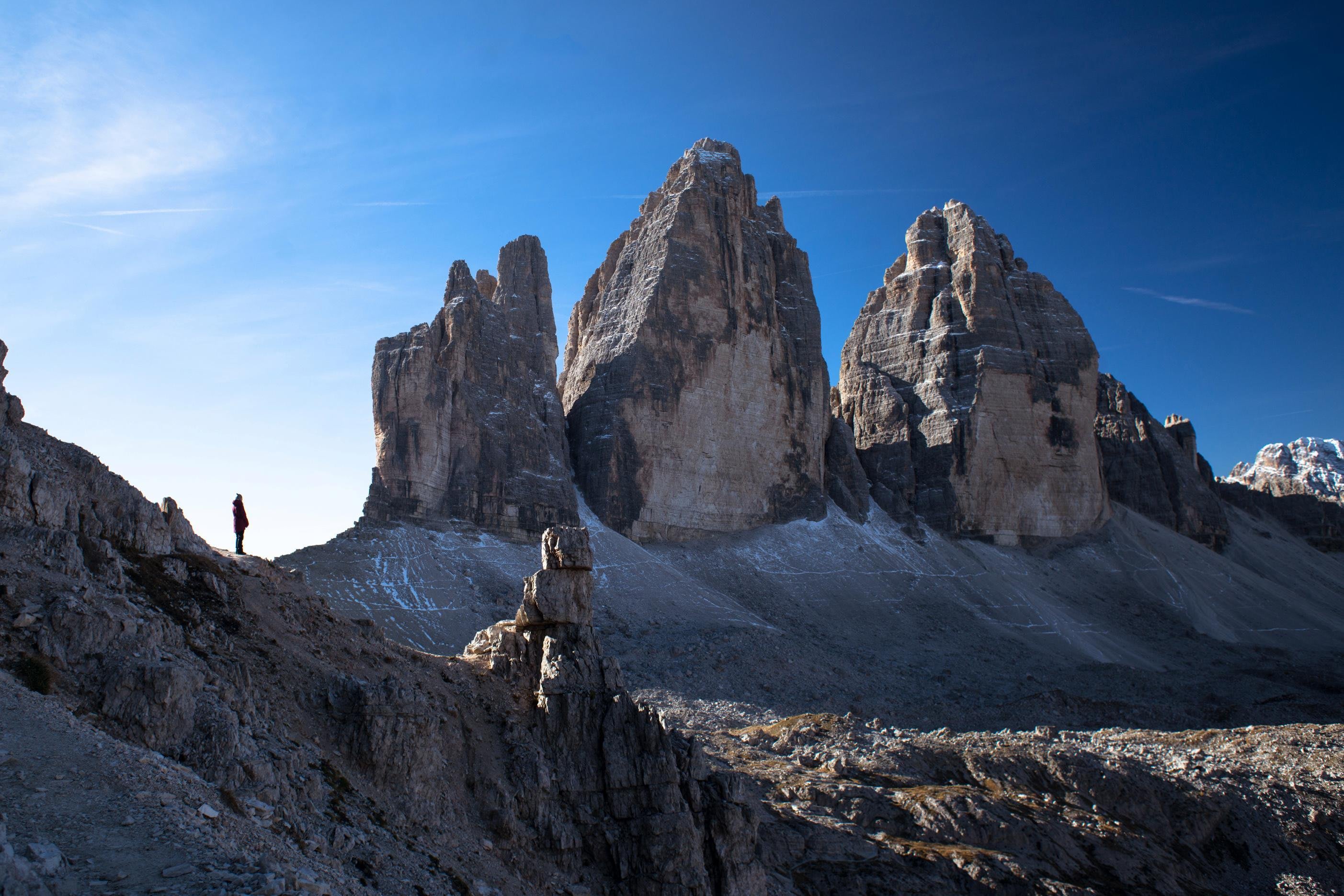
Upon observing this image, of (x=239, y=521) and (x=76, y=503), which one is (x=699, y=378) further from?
(x=76, y=503)

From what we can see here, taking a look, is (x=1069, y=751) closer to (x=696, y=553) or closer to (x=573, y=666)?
(x=573, y=666)

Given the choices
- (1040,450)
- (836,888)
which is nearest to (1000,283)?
(1040,450)

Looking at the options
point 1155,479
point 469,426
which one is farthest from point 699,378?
point 1155,479

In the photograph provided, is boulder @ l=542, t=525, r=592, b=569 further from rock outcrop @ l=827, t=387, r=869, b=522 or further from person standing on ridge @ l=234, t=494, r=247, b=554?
rock outcrop @ l=827, t=387, r=869, b=522

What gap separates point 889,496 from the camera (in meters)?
96.9

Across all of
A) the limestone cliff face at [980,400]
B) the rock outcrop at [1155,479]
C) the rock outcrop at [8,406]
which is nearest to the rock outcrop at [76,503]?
the rock outcrop at [8,406]

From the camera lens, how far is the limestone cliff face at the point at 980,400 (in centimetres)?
9781

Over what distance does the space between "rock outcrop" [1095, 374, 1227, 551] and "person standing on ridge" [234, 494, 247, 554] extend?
100697 mm

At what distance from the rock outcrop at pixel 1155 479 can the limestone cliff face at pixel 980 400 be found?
42.7 feet

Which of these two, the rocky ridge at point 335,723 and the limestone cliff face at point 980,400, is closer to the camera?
the rocky ridge at point 335,723

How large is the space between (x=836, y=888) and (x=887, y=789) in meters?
7.08

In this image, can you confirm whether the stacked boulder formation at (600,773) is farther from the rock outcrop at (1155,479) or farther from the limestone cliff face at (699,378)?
the rock outcrop at (1155,479)

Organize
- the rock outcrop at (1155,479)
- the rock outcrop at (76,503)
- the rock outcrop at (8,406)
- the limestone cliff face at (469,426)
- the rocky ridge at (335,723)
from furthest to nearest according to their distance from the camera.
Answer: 1. the rock outcrop at (1155,479)
2. the limestone cliff face at (469,426)
3. the rock outcrop at (8,406)
4. the rock outcrop at (76,503)
5. the rocky ridge at (335,723)

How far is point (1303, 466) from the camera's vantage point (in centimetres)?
17300
